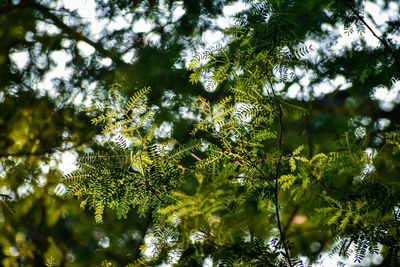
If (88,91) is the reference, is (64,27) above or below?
above

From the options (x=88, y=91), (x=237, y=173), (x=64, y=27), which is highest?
(x=64, y=27)

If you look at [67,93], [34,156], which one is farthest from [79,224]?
[67,93]

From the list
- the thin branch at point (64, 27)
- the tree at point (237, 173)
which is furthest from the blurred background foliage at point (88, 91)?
the tree at point (237, 173)

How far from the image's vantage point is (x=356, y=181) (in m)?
0.95

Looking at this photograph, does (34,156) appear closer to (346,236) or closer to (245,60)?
(245,60)

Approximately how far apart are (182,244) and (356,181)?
0.71 metres

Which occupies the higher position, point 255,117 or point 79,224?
point 255,117

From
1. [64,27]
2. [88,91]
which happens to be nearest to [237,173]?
[88,91]

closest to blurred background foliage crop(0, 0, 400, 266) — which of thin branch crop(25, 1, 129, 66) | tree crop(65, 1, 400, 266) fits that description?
thin branch crop(25, 1, 129, 66)

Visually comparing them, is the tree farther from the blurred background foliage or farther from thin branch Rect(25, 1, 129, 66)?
thin branch Rect(25, 1, 129, 66)

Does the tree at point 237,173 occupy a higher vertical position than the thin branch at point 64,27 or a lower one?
lower

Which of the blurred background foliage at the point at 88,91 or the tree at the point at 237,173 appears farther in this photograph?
the blurred background foliage at the point at 88,91

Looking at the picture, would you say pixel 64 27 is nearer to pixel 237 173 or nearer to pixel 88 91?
pixel 88 91

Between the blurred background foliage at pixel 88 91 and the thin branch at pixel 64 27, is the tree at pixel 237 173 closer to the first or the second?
the blurred background foliage at pixel 88 91
